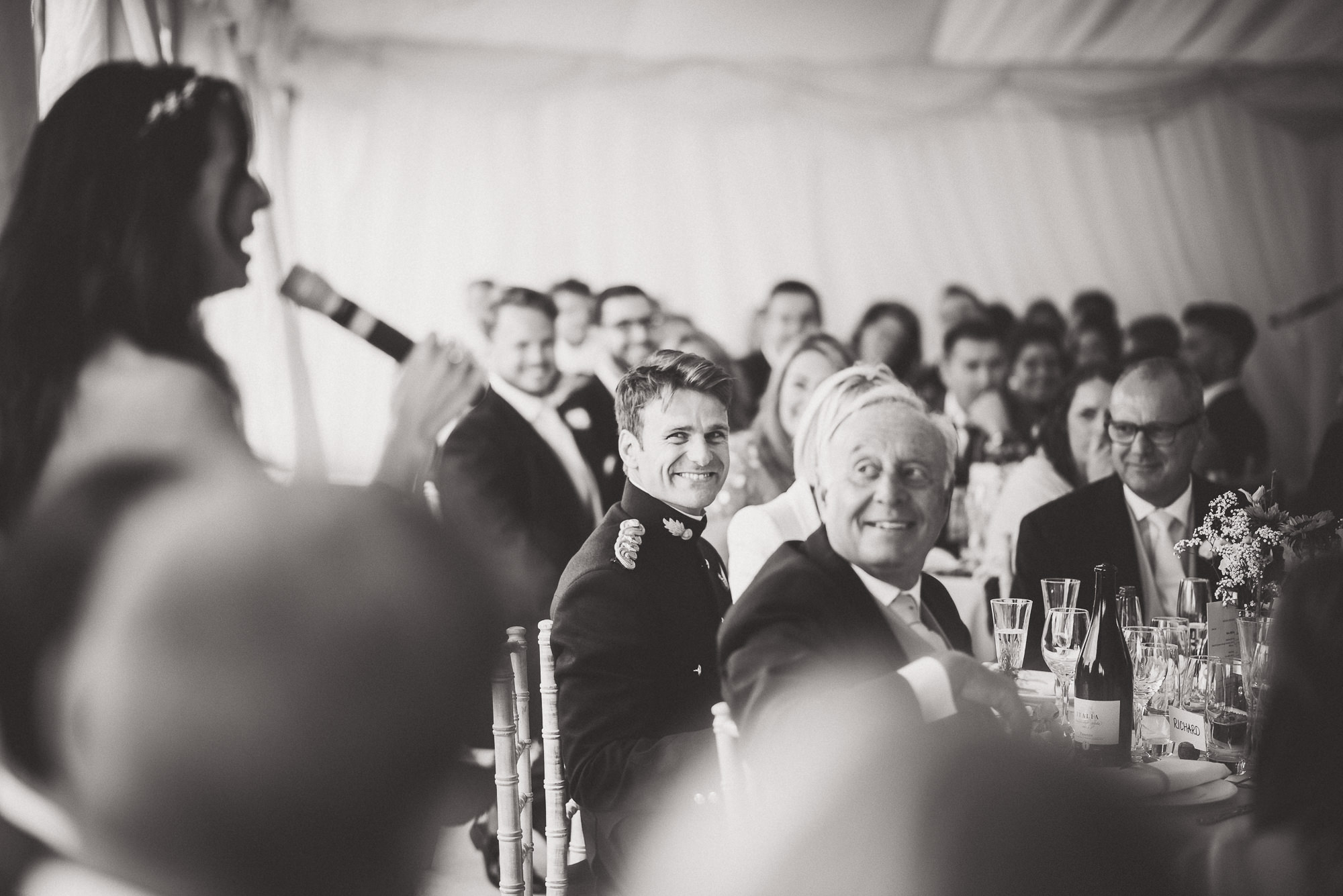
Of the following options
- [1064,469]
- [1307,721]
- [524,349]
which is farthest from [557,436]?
[1307,721]

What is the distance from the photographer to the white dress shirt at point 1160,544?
2.85 metres

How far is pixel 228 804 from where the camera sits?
4.93 ft

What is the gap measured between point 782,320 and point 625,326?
0.72 m

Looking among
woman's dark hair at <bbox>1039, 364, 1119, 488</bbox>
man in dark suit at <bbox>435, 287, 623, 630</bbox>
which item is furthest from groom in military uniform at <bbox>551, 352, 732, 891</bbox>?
woman's dark hair at <bbox>1039, 364, 1119, 488</bbox>

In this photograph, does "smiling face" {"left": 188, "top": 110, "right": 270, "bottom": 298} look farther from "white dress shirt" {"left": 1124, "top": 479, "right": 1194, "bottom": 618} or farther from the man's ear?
"white dress shirt" {"left": 1124, "top": 479, "right": 1194, "bottom": 618}

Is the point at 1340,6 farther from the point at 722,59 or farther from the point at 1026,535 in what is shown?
the point at 1026,535

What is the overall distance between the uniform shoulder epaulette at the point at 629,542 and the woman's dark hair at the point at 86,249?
798mm

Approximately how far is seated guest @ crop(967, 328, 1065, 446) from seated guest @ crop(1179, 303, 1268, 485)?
68 centimetres

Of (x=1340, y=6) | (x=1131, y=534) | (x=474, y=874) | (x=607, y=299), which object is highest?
(x=1340, y=6)

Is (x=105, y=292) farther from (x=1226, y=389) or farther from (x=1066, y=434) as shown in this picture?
(x=1226, y=389)

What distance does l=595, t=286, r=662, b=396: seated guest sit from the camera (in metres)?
4.38

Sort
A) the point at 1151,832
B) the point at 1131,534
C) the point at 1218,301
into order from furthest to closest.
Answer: the point at 1218,301
the point at 1131,534
the point at 1151,832

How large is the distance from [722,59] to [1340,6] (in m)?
3.05

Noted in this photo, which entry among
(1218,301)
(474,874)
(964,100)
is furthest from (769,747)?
(1218,301)
